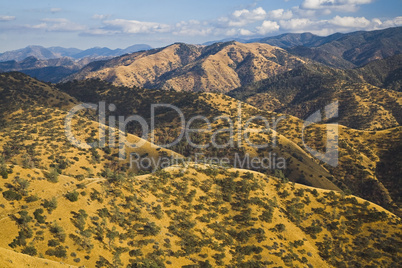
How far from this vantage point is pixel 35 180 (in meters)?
47.9

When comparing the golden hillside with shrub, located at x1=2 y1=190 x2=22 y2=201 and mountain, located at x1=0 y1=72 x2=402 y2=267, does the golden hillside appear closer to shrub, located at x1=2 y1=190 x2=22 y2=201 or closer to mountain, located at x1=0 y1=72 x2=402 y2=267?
mountain, located at x1=0 y1=72 x2=402 y2=267

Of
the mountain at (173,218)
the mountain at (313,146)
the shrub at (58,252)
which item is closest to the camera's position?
the shrub at (58,252)

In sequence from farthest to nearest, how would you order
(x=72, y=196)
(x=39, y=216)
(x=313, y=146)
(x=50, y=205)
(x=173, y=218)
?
(x=313, y=146) → (x=173, y=218) → (x=72, y=196) → (x=50, y=205) → (x=39, y=216)

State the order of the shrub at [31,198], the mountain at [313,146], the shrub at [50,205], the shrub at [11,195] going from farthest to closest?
the mountain at [313,146] < the shrub at [31,198] < the shrub at [50,205] < the shrub at [11,195]

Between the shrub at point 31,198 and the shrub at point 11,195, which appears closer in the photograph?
the shrub at point 11,195

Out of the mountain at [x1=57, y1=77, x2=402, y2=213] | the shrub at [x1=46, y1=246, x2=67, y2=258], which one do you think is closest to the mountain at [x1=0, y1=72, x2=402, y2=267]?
the shrub at [x1=46, y1=246, x2=67, y2=258]

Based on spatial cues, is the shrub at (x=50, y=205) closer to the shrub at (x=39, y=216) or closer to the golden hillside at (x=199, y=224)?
the golden hillside at (x=199, y=224)

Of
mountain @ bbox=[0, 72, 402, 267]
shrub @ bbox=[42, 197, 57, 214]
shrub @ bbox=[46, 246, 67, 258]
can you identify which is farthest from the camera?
shrub @ bbox=[42, 197, 57, 214]

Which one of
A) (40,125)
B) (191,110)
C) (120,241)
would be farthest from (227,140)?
(120,241)

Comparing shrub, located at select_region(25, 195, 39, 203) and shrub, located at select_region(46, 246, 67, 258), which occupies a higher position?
shrub, located at select_region(25, 195, 39, 203)

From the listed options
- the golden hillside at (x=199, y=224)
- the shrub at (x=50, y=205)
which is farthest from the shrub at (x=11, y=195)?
the shrub at (x=50, y=205)

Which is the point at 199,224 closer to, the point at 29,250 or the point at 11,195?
the point at 29,250

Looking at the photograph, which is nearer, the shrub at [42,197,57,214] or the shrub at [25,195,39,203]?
the shrub at [42,197,57,214]

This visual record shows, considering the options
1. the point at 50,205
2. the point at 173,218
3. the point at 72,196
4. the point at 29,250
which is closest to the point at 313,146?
the point at 173,218
